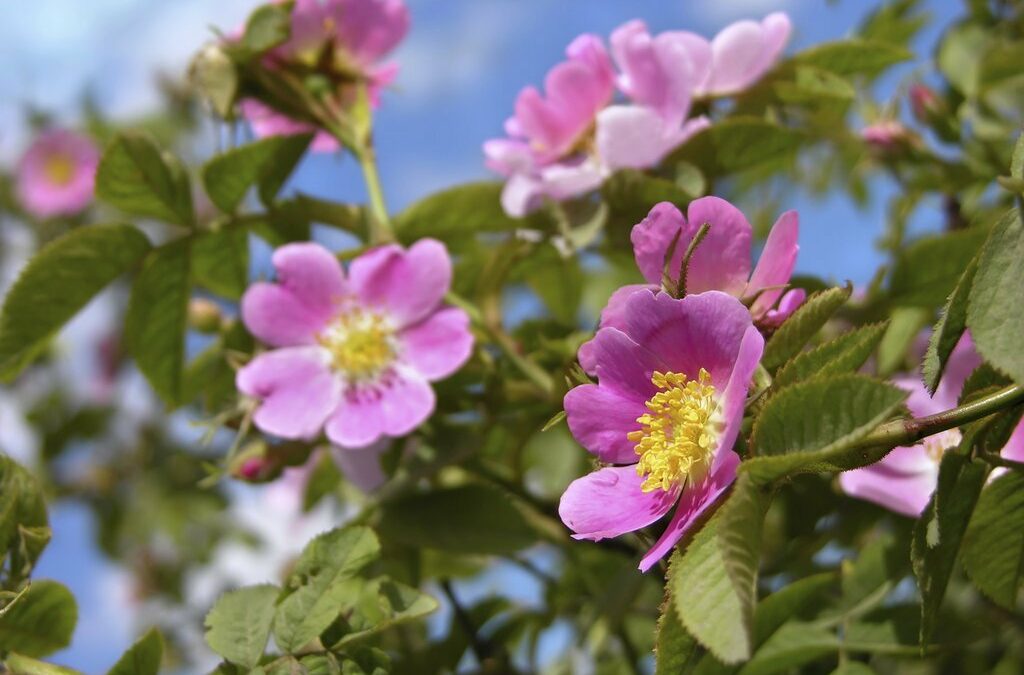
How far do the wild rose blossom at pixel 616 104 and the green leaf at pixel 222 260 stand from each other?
252 millimetres

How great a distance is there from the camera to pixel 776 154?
1001mm

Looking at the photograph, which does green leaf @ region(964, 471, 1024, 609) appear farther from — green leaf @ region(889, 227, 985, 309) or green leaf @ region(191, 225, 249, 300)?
green leaf @ region(191, 225, 249, 300)

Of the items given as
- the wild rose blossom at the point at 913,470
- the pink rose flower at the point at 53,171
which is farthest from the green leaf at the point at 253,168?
the pink rose flower at the point at 53,171

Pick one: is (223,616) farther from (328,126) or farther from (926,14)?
(926,14)

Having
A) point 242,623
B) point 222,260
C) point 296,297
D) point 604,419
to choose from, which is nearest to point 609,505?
point 604,419

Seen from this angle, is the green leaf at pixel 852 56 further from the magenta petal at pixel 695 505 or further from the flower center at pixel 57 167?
the flower center at pixel 57 167

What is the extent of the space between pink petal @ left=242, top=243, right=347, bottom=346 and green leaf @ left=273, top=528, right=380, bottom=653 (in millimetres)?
315

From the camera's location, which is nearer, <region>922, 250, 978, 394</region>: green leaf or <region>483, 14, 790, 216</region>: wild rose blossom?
<region>922, 250, 978, 394</region>: green leaf

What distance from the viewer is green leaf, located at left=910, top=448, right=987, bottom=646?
612 millimetres

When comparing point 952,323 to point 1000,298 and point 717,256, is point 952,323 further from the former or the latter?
point 717,256

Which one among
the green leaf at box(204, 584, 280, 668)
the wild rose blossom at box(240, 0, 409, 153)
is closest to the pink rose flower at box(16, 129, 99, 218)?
the wild rose blossom at box(240, 0, 409, 153)

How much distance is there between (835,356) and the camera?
0.59 metres

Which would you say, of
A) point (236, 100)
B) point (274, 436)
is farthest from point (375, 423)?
point (236, 100)

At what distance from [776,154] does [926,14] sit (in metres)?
0.46
